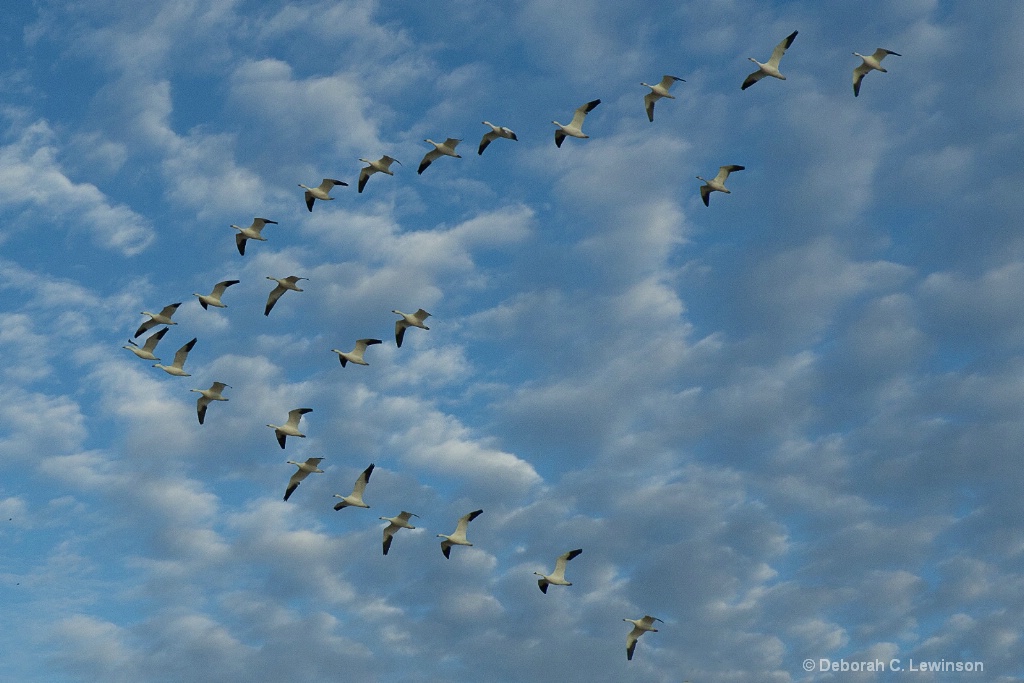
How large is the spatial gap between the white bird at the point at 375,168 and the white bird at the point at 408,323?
9189 mm

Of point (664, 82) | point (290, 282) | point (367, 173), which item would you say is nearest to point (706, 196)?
point (664, 82)

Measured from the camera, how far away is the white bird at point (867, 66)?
78000 mm

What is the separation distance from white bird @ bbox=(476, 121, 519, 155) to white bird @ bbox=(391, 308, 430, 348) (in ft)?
36.5

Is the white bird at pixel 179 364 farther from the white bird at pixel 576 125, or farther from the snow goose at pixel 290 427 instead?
the white bird at pixel 576 125

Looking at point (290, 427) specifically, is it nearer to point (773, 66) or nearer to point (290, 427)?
point (290, 427)

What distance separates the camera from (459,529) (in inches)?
3268

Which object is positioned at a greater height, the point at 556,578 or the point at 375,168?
the point at 375,168

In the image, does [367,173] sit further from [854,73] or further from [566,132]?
[854,73]

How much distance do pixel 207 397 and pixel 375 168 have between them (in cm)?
1865

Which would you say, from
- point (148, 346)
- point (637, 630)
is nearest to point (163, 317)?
point (148, 346)

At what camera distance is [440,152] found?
274ft

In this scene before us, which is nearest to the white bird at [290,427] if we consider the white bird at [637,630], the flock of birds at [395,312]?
the flock of birds at [395,312]

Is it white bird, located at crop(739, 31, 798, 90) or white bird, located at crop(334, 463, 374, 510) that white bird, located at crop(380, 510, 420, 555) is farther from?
white bird, located at crop(739, 31, 798, 90)

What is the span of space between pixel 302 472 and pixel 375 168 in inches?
813
